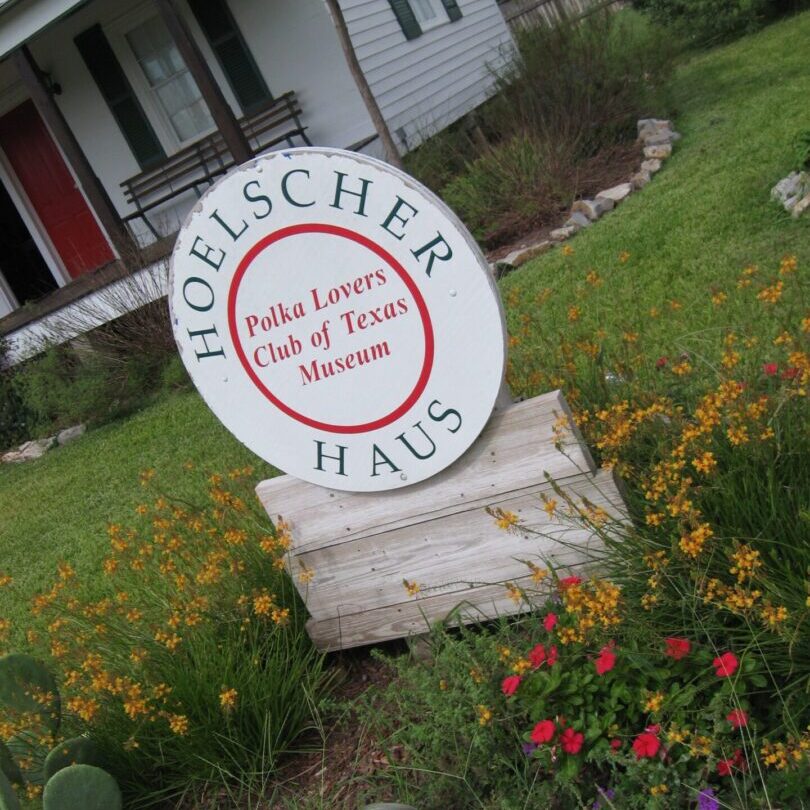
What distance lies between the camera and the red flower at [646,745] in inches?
93.2

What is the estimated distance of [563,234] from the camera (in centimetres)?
873

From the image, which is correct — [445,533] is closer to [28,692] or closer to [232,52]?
[28,692]

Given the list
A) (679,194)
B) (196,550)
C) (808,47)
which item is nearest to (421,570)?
(196,550)

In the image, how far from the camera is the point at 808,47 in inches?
486

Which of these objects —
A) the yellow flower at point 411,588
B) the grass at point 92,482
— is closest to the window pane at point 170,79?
the grass at point 92,482

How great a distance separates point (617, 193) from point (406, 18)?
6781 millimetres

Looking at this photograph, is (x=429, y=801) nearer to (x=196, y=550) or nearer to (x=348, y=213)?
(x=196, y=550)

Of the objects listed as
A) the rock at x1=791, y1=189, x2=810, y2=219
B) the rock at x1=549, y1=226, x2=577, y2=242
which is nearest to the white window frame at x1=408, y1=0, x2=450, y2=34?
the rock at x1=549, y1=226, x2=577, y2=242

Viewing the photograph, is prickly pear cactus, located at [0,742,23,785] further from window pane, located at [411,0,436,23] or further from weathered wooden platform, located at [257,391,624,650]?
window pane, located at [411,0,436,23]

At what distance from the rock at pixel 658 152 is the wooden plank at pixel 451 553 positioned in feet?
24.0

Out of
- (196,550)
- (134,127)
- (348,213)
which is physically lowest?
(196,550)

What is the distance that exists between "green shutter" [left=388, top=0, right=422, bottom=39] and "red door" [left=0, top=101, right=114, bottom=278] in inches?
205

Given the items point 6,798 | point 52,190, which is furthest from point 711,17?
point 6,798

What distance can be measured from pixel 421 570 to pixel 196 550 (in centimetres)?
94
